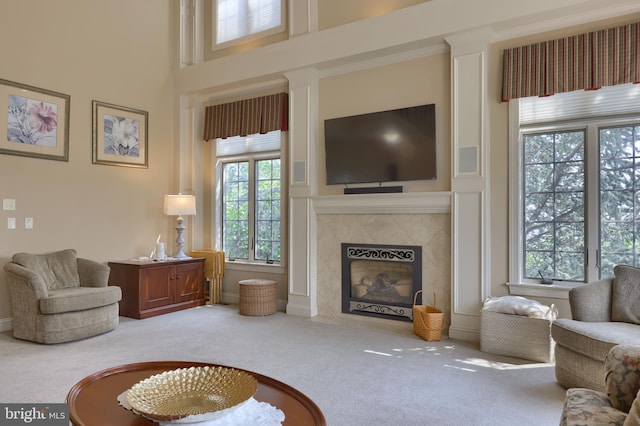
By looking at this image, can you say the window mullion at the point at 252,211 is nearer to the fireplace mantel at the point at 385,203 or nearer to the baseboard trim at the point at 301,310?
the baseboard trim at the point at 301,310

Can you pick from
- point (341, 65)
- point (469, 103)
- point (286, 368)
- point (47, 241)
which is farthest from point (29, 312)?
point (469, 103)

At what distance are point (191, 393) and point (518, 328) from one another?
280cm

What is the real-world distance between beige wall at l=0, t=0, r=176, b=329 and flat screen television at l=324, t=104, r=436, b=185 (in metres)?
2.68

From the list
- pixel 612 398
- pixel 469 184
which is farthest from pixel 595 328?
pixel 469 184

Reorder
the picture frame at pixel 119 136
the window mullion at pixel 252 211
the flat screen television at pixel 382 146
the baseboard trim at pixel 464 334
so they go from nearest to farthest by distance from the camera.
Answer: the baseboard trim at pixel 464 334 < the flat screen television at pixel 382 146 < the picture frame at pixel 119 136 < the window mullion at pixel 252 211

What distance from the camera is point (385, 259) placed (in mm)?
4691

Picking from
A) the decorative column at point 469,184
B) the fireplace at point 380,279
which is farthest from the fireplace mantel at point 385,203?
the fireplace at point 380,279

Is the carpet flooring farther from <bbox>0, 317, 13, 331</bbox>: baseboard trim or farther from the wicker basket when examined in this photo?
<bbox>0, 317, 13, 331</bbox>: baseboard trim

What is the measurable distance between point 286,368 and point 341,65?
3463 mm

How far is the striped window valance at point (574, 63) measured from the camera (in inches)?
137

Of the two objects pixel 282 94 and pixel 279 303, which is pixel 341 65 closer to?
pixel 282 94

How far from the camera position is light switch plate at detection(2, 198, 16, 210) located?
175 inches

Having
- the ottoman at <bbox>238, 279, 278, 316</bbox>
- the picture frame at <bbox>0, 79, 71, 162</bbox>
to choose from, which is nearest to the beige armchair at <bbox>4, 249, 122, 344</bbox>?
the picture frame at <bbox>0, 79, 71, 162</bbox>

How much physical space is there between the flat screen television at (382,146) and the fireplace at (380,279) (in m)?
0.81
